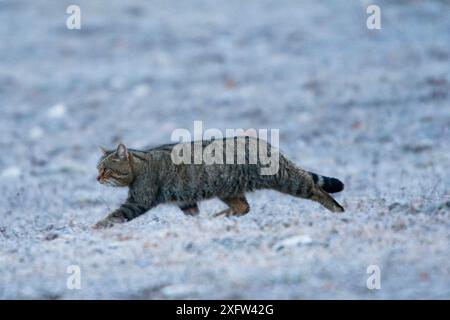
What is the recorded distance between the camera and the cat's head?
9281mm

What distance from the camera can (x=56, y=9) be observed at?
2322cm

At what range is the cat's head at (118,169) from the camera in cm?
928

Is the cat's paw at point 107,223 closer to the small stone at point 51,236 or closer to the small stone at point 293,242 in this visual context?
the small stone at point 51,236

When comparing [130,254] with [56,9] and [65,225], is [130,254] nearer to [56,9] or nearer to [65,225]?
[65,225]

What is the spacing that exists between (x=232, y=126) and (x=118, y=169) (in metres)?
7.61

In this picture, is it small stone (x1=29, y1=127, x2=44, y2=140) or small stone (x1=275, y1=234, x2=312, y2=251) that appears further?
small stone (x1=29, y1=127, x2=44, y2=140)

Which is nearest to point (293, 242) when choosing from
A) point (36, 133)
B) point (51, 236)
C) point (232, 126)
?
point (51, 236)

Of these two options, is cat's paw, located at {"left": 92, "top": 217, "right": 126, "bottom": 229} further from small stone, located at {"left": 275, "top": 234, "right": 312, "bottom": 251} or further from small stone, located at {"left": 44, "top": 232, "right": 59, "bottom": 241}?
small stone, located at {"left": 275, "top": 234, "right": 312, "bottom": 251}

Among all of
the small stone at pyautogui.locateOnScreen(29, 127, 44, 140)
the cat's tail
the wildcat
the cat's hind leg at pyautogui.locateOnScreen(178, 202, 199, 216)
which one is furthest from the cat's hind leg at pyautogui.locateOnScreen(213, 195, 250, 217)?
the small stone at pyautogui.locateOnScreen(29, 127, 44, 140)

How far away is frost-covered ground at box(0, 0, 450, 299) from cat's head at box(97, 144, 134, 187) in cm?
55

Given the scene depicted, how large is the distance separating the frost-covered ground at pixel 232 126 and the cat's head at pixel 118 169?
0.55 meters

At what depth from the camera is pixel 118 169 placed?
9.30 meters

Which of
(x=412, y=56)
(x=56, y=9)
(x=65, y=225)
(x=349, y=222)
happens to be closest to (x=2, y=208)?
(x=65, y=225)

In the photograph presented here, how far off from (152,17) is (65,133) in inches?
250
